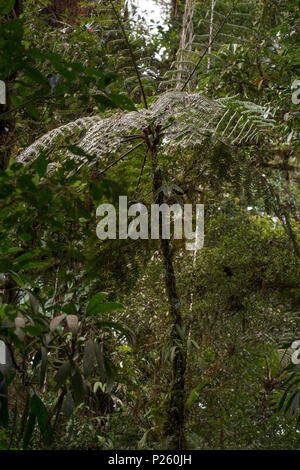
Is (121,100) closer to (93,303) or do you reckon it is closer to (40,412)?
(93,303)

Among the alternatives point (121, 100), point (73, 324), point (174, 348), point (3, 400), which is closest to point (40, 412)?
point (3, 400)

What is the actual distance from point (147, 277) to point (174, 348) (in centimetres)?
63

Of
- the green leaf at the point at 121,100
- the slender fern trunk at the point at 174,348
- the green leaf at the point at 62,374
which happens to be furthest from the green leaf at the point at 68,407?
the green leaf at the point at 121,100

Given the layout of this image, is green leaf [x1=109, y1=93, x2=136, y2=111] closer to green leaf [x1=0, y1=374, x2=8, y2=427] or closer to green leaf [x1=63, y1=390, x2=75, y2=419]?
green leaf [x1=0, y1=374, x2=8, y2=427]

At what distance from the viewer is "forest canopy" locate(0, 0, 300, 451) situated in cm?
142

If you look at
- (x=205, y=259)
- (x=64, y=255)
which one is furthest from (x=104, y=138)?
(x=205, y=259)

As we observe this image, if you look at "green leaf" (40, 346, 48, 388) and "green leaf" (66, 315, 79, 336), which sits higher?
"green leaf" (66, 315, 79, 336)

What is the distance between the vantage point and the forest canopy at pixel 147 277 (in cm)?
142

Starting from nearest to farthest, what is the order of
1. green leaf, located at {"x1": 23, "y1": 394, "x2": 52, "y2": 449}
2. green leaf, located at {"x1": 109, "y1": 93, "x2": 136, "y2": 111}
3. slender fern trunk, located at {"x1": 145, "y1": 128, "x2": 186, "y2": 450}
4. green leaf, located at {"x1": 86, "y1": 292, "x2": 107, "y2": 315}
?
green leaf, located at {"x1": 109, "y1": 93, "x2": 136, "y2": 111}
green leaf, located at {"x1": 23, "y1": 394, "x2": 52, "y2": 449}
green leaf, located at {"x1": 86, "y1": 292, "x2": 107, "y2": 315}
slender fern trunk, located at {"x1": 145, "y1": 128, "x2": 186, "y2": 450}

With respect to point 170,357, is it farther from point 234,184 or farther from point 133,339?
point 234,184

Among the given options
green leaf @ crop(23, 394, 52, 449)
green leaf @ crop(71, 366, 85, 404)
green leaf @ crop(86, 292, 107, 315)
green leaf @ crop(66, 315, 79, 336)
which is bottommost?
green leaf @ crop(23, 394, 52, 449)

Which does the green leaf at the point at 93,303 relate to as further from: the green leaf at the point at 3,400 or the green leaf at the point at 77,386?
the green leaf at the point at 3,400

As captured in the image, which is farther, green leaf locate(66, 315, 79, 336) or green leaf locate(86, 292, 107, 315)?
Result: green leaf locate(86, 292, 107, 315)

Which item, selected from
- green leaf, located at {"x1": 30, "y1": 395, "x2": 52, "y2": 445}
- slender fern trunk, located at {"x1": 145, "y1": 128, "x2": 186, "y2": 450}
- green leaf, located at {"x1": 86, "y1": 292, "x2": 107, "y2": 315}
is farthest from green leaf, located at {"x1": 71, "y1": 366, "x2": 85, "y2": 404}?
slender fern trunk, located at {"x1": 145, "y1": 128, "x2": 186, "y2": 450}
